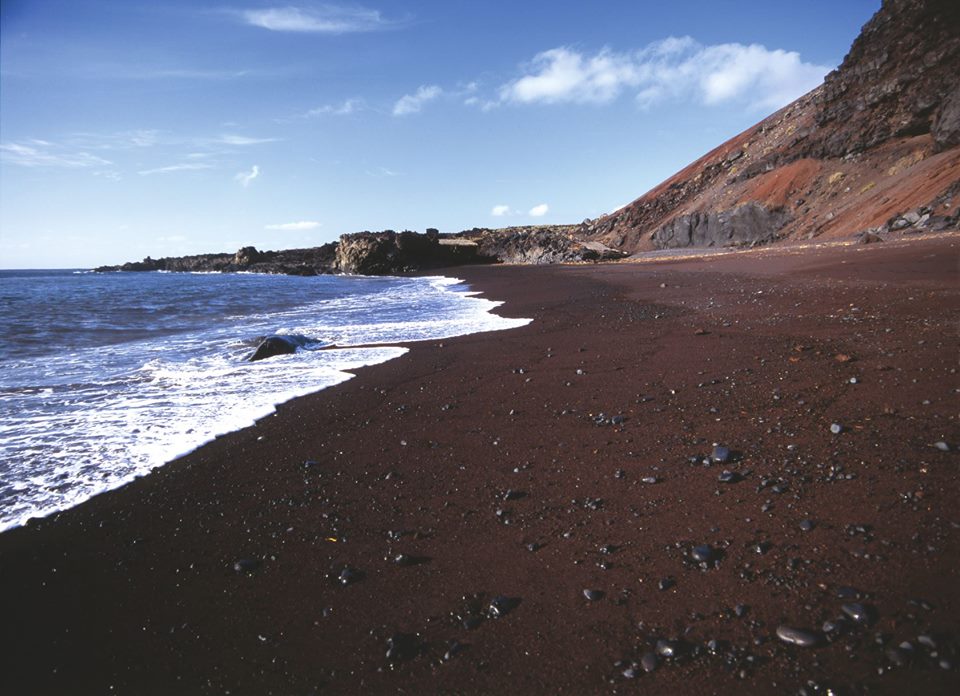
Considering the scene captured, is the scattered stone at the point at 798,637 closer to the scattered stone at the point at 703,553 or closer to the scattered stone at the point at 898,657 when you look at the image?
the scattered stone at the point at 898,657

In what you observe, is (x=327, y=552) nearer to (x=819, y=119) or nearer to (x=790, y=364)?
(x=790, y=364)

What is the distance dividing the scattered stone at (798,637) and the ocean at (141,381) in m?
5.50

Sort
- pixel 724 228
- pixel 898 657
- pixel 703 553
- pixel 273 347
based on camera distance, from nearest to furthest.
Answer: pixel 898 657, pixel 703 553, pixel 273 347, pixel 724 228

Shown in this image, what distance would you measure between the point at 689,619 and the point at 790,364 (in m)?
5.04

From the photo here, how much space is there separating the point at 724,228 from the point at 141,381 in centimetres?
4533

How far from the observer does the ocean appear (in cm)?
516

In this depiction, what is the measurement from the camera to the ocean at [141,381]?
5.16 metres

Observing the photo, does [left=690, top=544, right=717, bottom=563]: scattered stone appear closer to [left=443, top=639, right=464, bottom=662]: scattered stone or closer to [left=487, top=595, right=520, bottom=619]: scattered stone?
[left=487, top=595, right=520, bottom=619]: scattered stone

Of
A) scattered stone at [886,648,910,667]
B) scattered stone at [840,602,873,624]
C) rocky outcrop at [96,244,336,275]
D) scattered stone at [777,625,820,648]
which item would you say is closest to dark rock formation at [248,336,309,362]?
scattered stone at [777,625,820,648]

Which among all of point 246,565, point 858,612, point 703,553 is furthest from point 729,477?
point 246,565

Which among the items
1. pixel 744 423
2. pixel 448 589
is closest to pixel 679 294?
pixel 744 423

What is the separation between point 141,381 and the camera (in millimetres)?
8875

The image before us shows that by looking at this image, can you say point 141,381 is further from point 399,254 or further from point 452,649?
point 399,254

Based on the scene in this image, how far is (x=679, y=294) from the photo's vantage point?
598 inches
